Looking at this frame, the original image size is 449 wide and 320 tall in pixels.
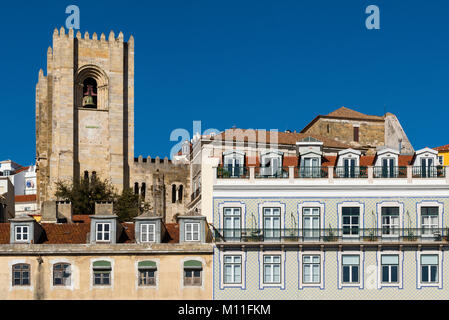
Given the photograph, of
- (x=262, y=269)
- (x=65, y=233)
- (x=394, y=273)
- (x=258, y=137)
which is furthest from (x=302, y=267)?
(x=258, y=137)

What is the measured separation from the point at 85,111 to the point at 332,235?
58989 mm

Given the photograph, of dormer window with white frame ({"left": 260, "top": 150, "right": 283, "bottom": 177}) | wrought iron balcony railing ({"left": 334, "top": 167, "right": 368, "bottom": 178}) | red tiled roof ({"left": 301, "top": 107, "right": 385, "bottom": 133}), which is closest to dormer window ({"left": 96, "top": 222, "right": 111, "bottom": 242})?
dormer window with white frame ({"left": 260, "top": 150, "right": 283, "bottom": 177})

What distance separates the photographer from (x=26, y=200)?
13725 cm

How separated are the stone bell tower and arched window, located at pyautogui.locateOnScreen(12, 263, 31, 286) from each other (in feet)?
171

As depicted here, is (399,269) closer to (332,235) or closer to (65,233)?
(332,235)

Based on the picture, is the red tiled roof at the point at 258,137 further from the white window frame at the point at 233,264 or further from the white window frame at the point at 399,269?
the white window frame at the point at 233,264

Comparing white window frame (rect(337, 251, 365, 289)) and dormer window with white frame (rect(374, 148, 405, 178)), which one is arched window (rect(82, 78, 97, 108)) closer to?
dormer window with white frame (rect(374, 148, 405, 178))

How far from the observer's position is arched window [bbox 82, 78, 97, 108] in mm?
116000

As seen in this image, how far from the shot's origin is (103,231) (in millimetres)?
60844

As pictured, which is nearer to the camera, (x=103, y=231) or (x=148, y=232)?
(x=103, y=231)

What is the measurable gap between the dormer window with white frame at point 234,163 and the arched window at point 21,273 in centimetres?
1152

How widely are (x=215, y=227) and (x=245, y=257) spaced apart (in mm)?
2274
